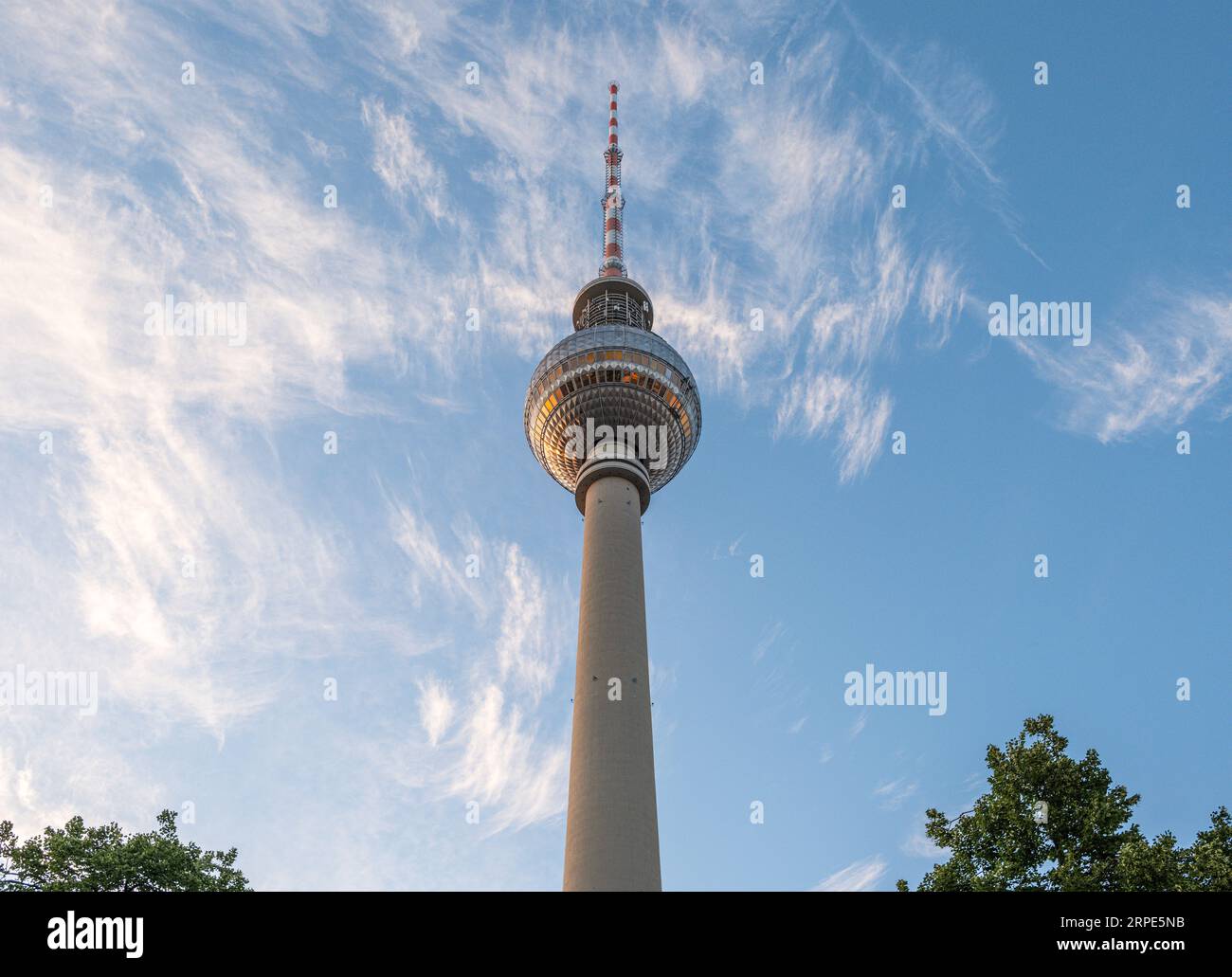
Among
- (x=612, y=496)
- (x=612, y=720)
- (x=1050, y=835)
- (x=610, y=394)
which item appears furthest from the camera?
(x=610, y=394)

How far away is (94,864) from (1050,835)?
1723 inches

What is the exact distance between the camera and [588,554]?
68.4 meters

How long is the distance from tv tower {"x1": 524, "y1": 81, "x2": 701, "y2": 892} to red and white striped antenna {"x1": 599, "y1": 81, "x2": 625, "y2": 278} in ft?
0.54

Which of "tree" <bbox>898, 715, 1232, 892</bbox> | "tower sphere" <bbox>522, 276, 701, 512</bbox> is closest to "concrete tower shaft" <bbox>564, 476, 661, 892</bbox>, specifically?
"tower sphere" <bbox>522, 276, 701, 512</bbox>

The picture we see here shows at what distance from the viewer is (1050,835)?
3688 centimetres

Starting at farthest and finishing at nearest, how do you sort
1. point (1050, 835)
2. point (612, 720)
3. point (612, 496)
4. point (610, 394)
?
point (610, 394)
point (612, 496)
point (612, 720)
point (1050, 835)

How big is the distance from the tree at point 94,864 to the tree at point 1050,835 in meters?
34.1

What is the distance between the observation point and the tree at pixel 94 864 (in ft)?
142

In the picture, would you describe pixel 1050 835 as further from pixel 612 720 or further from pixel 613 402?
pixel 613 402

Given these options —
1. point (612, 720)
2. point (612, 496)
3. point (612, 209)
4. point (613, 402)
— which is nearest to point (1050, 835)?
point (612, 720)
